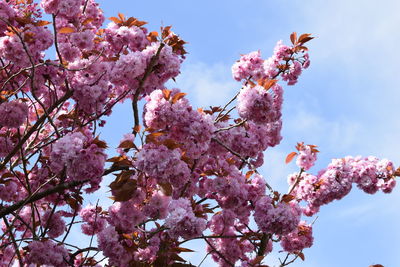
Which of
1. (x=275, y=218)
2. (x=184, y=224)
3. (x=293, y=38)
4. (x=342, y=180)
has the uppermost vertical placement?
(x=293, y=38)

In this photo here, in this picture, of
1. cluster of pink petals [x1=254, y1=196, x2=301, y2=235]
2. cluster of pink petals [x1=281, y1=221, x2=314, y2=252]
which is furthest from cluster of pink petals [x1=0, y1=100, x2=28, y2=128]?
cluster of pink petals [x1=281, y1=221, x2=314, y2=252]

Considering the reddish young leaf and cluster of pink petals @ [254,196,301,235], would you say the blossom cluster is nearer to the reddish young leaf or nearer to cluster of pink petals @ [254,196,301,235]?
cluster of pink petals @ [254,196,301,235]

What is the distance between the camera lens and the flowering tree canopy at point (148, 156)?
377 cm

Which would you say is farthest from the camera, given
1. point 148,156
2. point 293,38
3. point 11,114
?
point 293,38

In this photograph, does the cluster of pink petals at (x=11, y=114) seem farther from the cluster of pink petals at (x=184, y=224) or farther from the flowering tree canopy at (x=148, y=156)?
the cluster of pink petals at (x=184, y=224)

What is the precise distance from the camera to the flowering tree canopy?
12.4ft

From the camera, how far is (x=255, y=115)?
415 centimetres

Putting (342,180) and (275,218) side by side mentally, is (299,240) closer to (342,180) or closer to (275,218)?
(342,180)

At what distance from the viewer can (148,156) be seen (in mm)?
3533

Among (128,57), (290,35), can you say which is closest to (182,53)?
(128,57)

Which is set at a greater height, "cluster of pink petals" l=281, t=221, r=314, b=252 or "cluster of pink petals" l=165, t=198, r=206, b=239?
"cluster of pink petals" l=281, t=221, r=314, b=252

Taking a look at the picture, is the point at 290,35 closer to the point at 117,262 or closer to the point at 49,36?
the point at 49,36

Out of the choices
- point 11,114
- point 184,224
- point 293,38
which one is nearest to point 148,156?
point 184,224

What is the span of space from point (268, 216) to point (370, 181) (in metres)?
1.76
